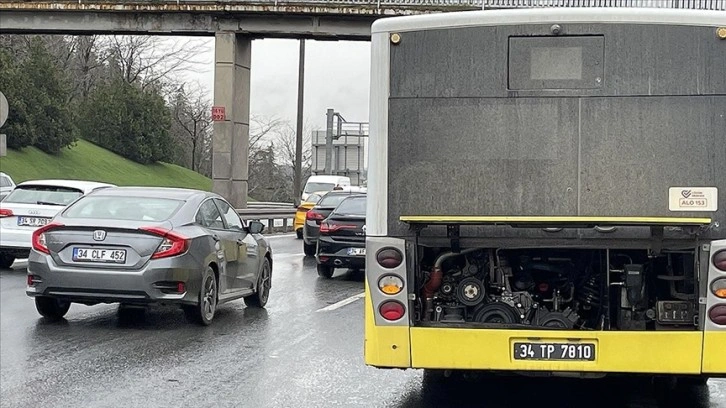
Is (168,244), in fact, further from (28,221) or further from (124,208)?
(28,221)

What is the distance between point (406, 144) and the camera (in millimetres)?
6715

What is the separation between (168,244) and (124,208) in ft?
2.80

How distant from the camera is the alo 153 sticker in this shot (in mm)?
6379

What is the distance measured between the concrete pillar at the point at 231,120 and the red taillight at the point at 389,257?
86.0 ft

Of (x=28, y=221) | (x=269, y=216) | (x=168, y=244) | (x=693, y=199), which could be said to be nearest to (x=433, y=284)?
(x=693, y=199)

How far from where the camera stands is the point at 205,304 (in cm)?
1118

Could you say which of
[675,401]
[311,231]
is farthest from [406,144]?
[311,231]

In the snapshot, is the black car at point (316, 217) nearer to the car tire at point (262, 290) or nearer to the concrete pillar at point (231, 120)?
the car tire at point (262, 290)

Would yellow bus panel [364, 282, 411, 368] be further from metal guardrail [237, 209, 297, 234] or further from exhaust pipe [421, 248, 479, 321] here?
metal guardrail [237, 209, 297, 234]

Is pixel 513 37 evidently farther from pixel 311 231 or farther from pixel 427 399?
pixel 311 231

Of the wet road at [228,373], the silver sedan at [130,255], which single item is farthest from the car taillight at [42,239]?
the wet road at [228,373]

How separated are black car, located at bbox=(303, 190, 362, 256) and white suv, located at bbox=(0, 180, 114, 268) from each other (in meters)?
6.20

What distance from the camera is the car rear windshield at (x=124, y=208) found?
35.8 feet

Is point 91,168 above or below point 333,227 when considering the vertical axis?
above
